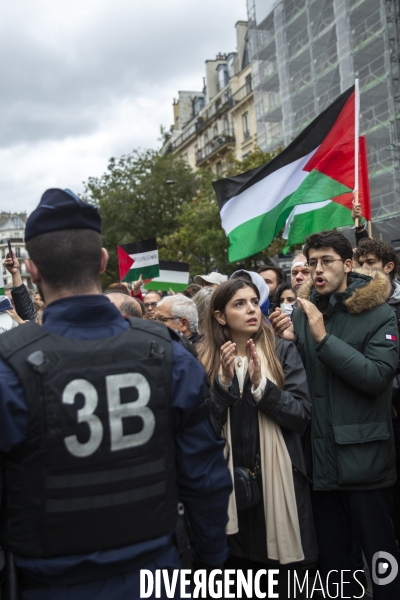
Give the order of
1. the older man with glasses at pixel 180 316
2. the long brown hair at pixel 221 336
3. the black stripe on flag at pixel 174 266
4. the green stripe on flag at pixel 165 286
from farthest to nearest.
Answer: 1. the black stripe on flag at pixel 174 266
2. the green stripe on flag at pixel 165 286
3. the older man with glasses at pixel 180 316
4. the long brown hair at pixel 221 336

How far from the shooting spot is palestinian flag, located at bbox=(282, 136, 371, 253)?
6.05 metres

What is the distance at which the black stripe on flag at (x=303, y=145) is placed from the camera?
614cm

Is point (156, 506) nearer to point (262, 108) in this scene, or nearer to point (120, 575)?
point (120, 575)

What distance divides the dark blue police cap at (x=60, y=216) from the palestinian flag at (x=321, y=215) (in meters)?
3.92

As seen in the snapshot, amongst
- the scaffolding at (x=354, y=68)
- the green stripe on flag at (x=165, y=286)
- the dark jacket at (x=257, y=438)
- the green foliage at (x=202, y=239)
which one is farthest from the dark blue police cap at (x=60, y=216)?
the green foliage at (x=202, y=239)

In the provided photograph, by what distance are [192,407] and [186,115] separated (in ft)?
206

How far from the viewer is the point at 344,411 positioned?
3520 mm

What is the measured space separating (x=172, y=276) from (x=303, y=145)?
504 cm

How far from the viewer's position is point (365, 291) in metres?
3.61

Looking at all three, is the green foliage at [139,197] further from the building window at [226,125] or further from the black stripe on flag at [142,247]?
the black stripe on flag at [142,247]

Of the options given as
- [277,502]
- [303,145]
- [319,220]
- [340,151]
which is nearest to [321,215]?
[319,220]

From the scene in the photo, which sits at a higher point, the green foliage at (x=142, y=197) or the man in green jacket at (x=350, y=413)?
the green foliage at (x=142, y=197)

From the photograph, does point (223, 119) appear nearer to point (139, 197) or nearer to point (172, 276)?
point (139, 197)

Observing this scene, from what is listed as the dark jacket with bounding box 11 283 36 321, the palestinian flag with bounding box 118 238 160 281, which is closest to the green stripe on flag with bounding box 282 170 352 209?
the dark jacket with bounding box 11 283 36 321
